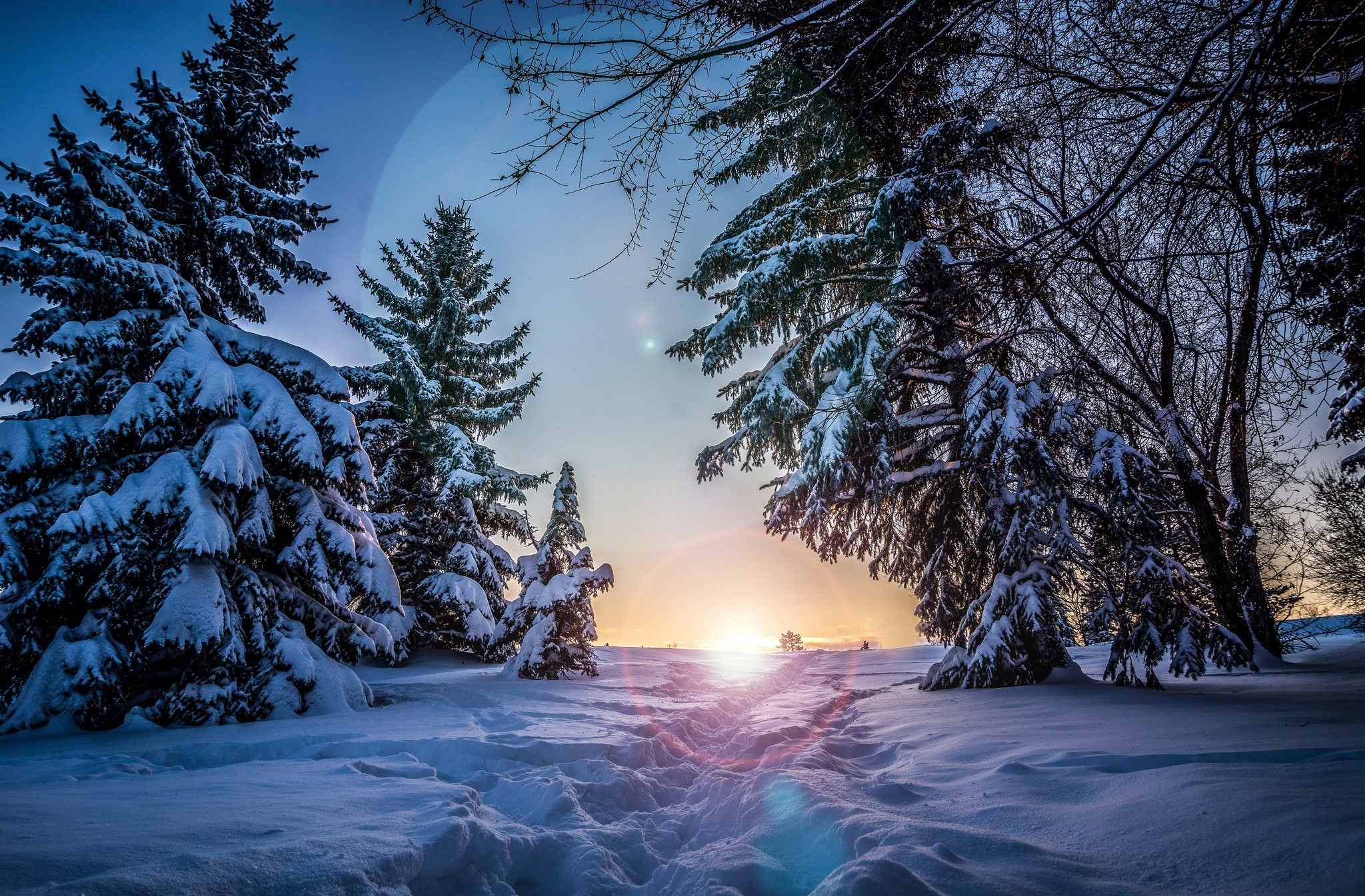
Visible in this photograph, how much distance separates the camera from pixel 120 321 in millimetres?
6555

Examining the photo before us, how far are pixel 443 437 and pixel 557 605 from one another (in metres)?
6.02

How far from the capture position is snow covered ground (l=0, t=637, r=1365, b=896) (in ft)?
5.92

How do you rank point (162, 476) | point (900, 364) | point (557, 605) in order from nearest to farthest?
1. point (162, 476)
2. point (900, 364)
3. point (557, 605)

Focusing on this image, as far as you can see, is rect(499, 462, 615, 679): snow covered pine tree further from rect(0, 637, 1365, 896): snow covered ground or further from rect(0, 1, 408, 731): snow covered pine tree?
rect(0, 637, 1365, 896): snow covered ground

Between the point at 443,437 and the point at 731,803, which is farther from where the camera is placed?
the point at 443,437

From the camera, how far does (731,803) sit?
3.20 meters

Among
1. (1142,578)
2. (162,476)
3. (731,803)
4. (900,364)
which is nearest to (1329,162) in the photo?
(1142,578)

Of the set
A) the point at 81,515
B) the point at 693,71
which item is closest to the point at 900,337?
the point at 693,71

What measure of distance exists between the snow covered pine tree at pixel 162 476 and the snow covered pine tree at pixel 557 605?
2.85m

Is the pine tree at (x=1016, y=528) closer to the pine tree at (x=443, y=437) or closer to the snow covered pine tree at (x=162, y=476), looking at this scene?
the snow covered pine tree at (x=162, y=476)

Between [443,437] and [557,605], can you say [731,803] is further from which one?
[443,437]

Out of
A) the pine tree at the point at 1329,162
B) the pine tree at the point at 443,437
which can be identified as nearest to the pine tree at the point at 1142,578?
the pine tree at the point at 1329,162

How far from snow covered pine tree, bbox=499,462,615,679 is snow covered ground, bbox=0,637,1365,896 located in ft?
16.4

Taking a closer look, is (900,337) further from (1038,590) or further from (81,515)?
(81,515)
